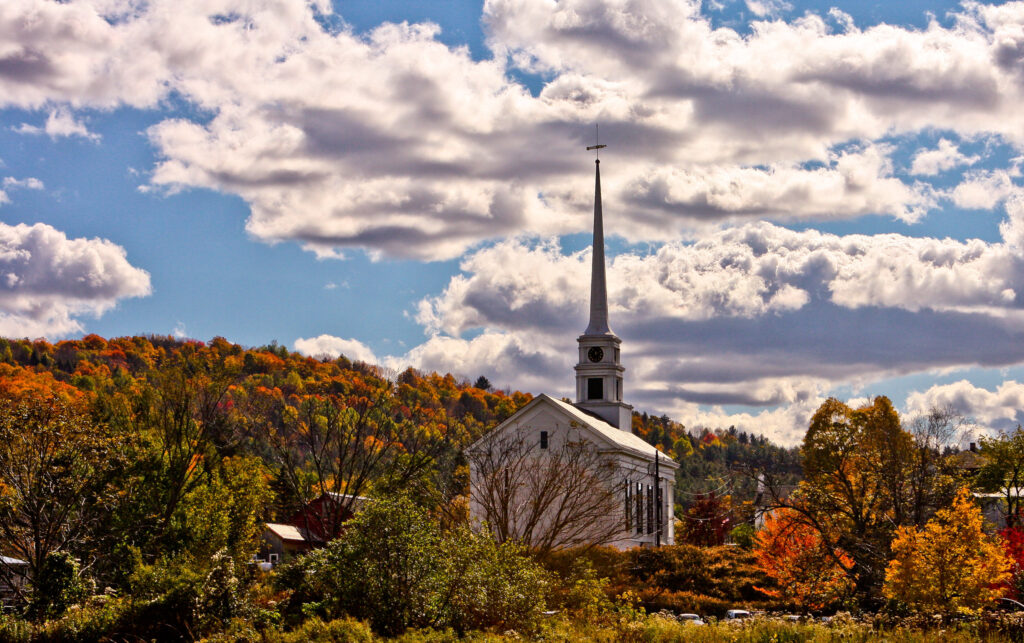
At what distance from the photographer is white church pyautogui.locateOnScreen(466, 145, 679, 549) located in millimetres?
38781

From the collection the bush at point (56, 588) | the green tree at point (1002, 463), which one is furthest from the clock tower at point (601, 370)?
the bush at point (56, 588)

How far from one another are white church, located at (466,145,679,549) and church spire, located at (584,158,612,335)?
60 mm

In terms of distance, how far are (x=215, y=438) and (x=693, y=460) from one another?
95.9 metres

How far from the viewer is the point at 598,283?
204 feet

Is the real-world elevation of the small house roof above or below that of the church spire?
below

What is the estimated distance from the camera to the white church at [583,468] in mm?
38781

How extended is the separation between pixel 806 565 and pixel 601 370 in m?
32.2

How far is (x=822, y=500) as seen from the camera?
1078 inches

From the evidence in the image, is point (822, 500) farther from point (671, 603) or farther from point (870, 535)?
point (671, 603)

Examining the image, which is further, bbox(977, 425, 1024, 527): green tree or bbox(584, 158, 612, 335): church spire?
bbox(584, 158, 612, 335): church spire

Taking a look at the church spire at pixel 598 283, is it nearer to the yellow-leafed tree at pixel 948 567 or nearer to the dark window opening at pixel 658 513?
the dark window opening at pixel 658 513

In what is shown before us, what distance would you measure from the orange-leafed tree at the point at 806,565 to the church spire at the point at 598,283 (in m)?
27.8

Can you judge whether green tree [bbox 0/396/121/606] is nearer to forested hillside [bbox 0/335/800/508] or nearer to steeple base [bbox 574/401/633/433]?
forested hillside [bbox 0/335/800/508]

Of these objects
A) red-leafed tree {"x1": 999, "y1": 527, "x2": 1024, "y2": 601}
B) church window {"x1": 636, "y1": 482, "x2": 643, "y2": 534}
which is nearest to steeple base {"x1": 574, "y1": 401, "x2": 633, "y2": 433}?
church window {"x1": 636, "y1": 482, "x2": 643, "y2": 534}
